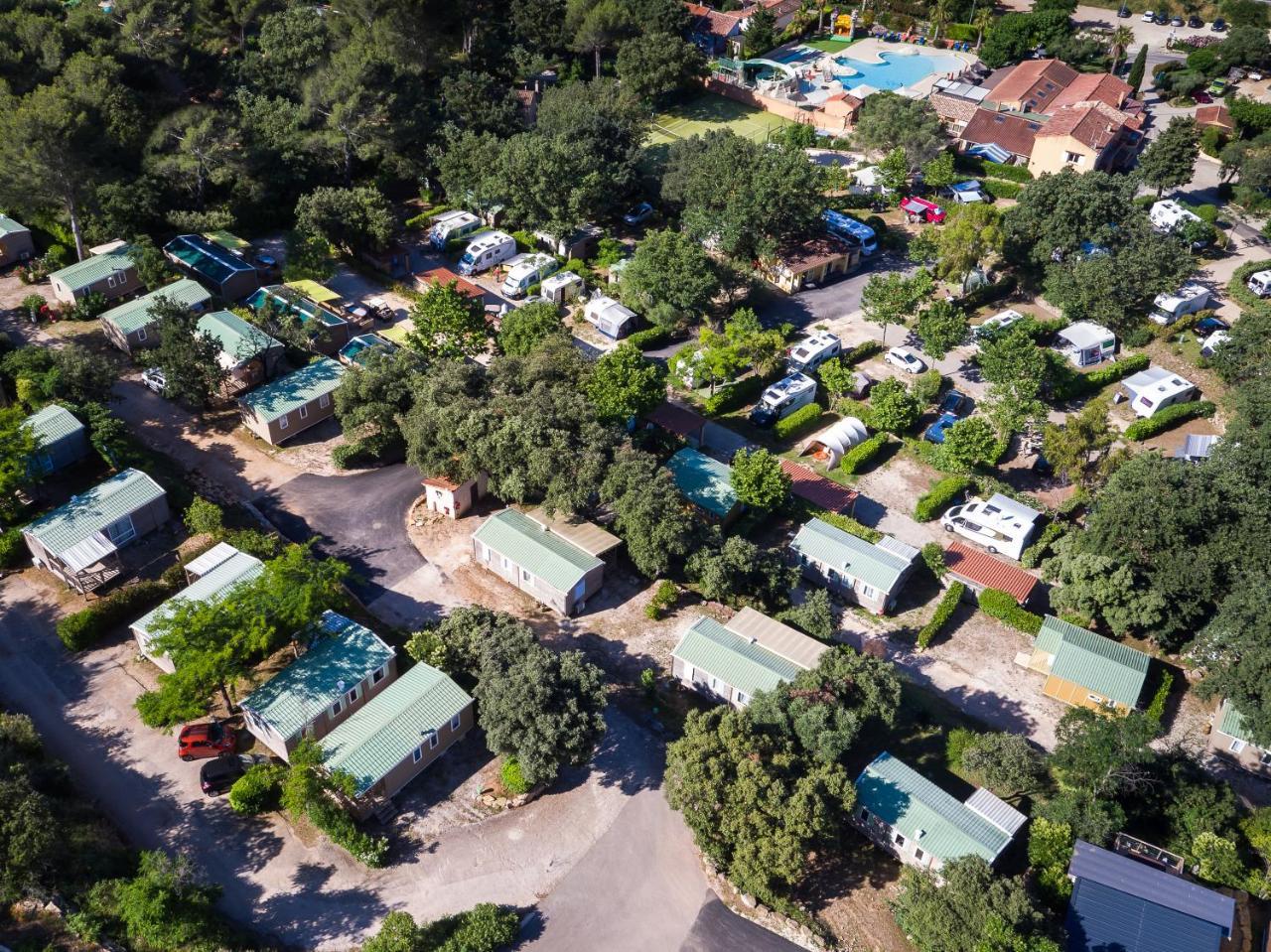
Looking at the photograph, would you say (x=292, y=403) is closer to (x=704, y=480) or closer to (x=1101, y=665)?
(x=704, y=480)

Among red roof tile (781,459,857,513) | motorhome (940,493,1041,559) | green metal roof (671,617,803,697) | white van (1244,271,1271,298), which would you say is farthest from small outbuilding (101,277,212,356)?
white van (1244,271,1271,298)

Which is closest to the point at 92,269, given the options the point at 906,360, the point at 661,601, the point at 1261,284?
the point at 661,601

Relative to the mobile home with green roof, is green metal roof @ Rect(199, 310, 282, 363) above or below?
above

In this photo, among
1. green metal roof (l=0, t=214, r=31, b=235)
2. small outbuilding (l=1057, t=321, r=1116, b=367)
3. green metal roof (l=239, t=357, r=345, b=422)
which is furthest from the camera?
small outbuilding (l=1057, t=321, r=1116, b=367)

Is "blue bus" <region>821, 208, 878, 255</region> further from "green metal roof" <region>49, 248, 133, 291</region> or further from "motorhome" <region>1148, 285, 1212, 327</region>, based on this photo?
"green metal roof" <region>49, 248, 133, 291</region>

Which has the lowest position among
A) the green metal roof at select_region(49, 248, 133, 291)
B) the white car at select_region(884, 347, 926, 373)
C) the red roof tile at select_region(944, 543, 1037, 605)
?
the red roof tile at select_region(944, 543, 1037, 605)

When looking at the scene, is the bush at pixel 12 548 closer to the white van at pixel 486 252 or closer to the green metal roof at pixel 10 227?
the green metal roof at pixel 10 227
